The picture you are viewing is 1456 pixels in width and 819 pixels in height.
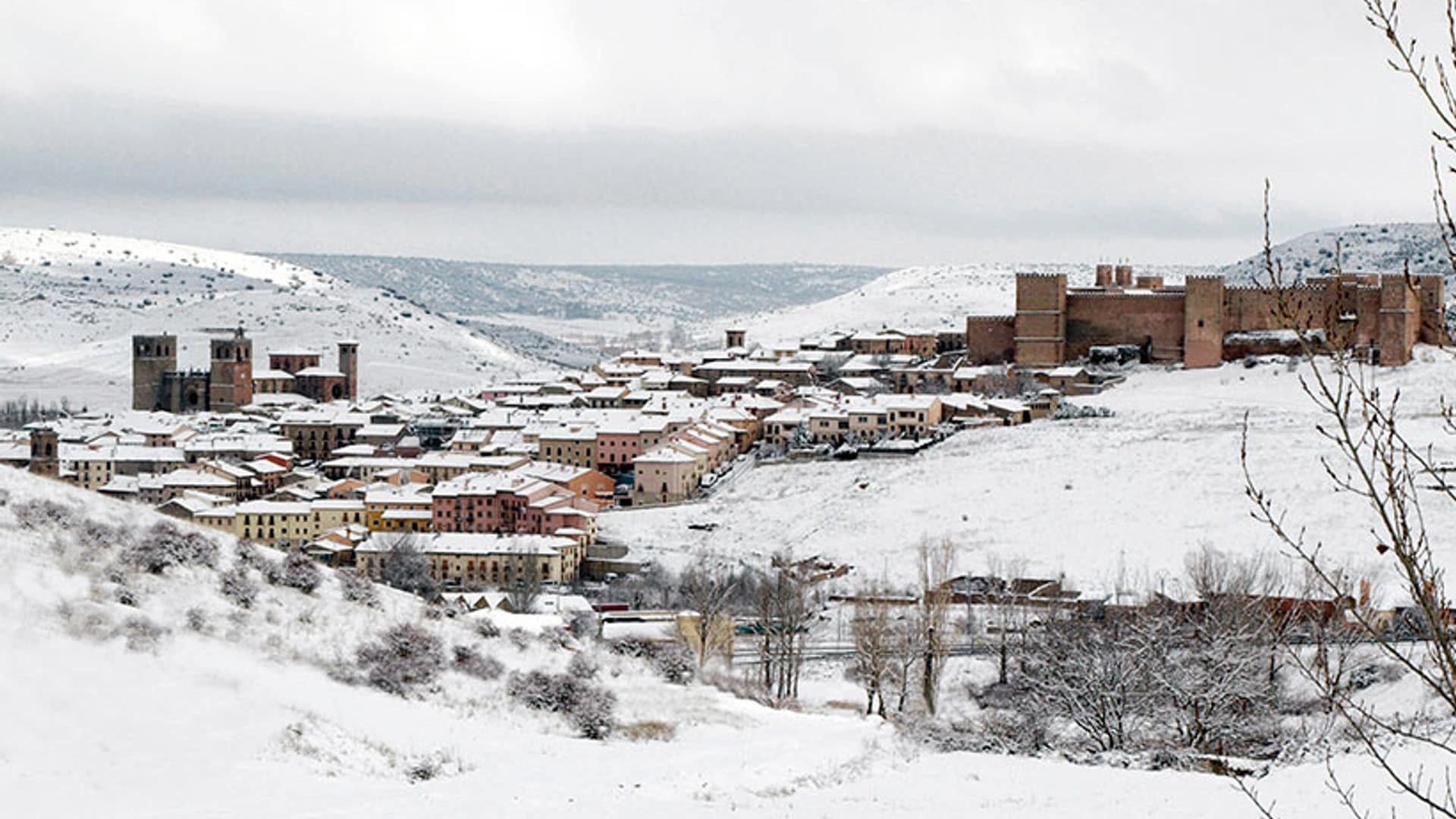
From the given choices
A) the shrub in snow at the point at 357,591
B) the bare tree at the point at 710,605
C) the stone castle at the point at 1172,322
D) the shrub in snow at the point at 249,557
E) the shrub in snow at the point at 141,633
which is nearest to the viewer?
the shrub in snow at the point at 141,633

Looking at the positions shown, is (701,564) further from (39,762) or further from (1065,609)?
(39,762)

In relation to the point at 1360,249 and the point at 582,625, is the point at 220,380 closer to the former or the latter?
the point at 582,625

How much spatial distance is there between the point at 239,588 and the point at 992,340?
51.1 metres

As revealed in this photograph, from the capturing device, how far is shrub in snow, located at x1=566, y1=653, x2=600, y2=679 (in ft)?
60.7

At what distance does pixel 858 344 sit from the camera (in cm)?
8319

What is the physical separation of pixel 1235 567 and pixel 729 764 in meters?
19.4

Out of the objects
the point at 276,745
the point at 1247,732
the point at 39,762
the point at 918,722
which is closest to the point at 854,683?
the point at 918,722

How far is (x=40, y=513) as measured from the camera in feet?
60.4

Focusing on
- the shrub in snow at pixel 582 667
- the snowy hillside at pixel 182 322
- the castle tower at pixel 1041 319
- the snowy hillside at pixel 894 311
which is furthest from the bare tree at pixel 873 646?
the snowy hillside at pixel 894 311

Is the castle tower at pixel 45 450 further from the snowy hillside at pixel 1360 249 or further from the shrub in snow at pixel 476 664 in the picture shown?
the snowy hillside at pixel 1360 249

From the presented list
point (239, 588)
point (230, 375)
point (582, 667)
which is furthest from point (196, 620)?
point (230, 375)

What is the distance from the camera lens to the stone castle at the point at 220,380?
8538 cm

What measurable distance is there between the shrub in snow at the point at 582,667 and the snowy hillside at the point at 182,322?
8805cm

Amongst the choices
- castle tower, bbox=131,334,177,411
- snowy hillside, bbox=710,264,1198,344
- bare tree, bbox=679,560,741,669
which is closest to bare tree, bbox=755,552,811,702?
bare tree, bbox=679,560,741,669
